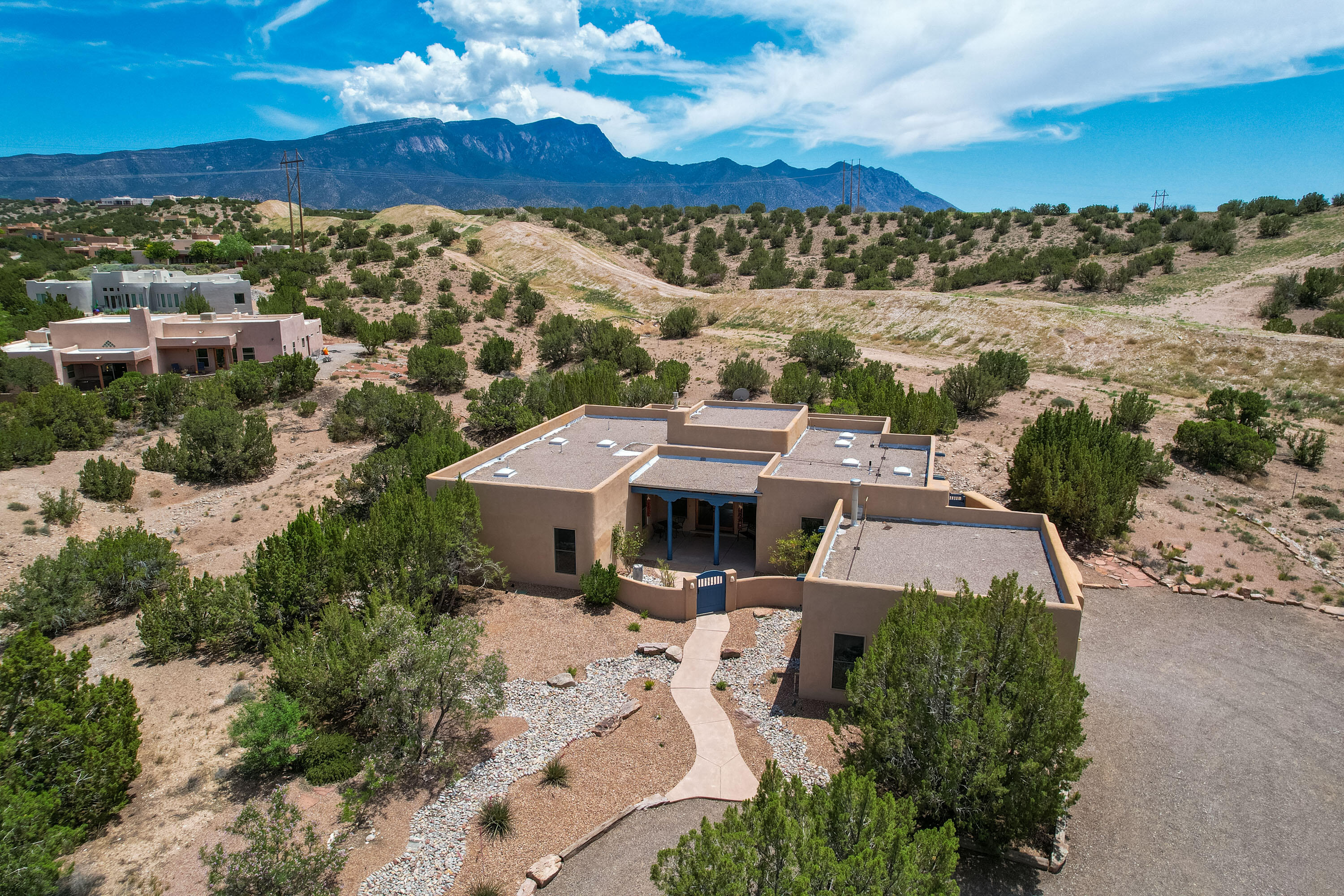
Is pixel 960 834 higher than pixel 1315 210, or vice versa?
pixel 1315 210

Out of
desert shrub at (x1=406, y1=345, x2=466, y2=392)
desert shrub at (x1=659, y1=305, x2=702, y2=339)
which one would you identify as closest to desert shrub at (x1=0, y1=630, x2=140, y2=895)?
desert shrub at (x1=406, y1=345, x2=466, y2=392)

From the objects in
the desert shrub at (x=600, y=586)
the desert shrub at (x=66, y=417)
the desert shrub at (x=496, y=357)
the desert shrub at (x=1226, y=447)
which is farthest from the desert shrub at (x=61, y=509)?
the desert shrub at (x=1226, y=447)

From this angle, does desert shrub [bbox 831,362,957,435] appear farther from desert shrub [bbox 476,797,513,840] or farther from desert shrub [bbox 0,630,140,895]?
desert shrub [bbox 0,630,140,895]

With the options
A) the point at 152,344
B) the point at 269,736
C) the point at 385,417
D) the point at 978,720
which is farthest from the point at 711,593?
the point at 152,344

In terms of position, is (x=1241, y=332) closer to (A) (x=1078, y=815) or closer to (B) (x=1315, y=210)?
(B) (x=1315, y=210)

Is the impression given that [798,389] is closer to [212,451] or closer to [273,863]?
[212,451]

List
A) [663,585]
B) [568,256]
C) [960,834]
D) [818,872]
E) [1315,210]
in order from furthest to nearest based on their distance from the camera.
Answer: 1. [568,256]
2. [1315,210]
3. [663,585]
4. [960,834]
5. [818,872]

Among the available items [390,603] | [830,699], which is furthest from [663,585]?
[390,603]
